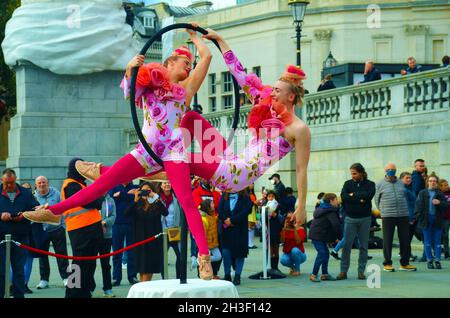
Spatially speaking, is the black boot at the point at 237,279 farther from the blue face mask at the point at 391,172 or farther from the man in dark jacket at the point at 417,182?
the man in dark jacket at the point at 417,182

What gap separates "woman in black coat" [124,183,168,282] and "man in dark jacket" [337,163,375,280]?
3213mm

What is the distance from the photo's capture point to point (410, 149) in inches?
893

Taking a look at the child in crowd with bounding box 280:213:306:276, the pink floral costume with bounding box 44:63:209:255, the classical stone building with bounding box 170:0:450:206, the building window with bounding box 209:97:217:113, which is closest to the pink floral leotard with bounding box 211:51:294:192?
the pink floral costume with bounding box 44:63:209:255

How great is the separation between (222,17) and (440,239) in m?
31.1

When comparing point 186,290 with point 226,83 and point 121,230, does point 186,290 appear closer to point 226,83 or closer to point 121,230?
point 121,230

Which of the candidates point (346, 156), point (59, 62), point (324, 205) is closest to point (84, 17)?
point (59, 62)

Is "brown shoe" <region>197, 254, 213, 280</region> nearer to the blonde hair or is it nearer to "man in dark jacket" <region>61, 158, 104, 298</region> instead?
the blonde hair

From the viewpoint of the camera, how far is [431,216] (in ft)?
62.6

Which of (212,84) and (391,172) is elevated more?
(212,84)

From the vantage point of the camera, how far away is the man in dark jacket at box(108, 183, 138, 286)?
683 inches

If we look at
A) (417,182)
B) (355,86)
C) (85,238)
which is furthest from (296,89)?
(355,86)

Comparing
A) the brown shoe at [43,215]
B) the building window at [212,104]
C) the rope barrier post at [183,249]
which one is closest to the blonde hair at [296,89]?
the rope barrier post at [183,249]

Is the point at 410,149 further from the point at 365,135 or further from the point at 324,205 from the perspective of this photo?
the point at 324,205

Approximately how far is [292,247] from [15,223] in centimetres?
552
